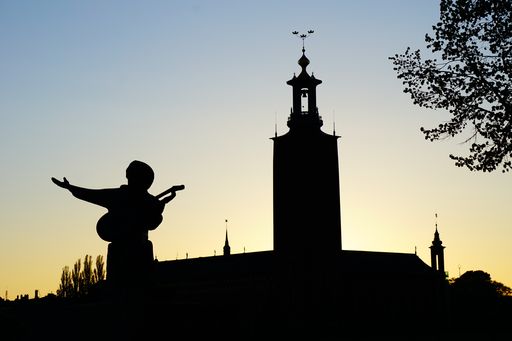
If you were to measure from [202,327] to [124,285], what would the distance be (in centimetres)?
121

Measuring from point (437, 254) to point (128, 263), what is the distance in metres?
125

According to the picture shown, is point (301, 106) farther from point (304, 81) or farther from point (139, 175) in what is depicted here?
point (139, 175)

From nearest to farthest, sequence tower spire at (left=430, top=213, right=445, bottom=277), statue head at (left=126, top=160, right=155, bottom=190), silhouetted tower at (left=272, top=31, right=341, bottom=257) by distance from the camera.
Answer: statue head at (left=126, top=160, right=155, bottom=190) → silhouetted tower at (left=272, top=31, right=341, bottom=257) → tower spire at (left=430, top=213, right=445, bottom=277)

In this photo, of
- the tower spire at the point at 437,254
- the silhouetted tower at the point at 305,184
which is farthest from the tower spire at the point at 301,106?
the tower spire at the point at 437,254

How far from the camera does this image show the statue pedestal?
44.5ft

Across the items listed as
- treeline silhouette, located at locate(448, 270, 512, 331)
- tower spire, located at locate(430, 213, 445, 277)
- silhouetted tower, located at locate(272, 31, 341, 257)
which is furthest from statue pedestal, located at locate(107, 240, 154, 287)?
tower spire, located at locate(430, 213, 445, 277)

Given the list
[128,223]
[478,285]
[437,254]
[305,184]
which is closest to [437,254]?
[437,254]

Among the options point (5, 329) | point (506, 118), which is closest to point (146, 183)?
point (5, 329)

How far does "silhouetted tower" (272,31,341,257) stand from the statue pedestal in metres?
83.1

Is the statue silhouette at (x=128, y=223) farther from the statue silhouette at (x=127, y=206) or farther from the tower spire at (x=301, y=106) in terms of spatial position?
the tower spire at (x=301, y=106)

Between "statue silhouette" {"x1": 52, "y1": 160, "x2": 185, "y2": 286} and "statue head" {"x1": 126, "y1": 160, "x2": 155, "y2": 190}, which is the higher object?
"statue head" {"x1": 126, "y1": 160, "x2": 155, "y2": 190}

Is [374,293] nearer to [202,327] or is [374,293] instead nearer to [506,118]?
[506,118]

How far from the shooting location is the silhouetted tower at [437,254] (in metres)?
133

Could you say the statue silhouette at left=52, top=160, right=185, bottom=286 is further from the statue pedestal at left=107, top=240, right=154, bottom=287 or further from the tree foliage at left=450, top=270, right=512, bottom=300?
the tree foliage at left=450, top=270, right=512, bottom=300
